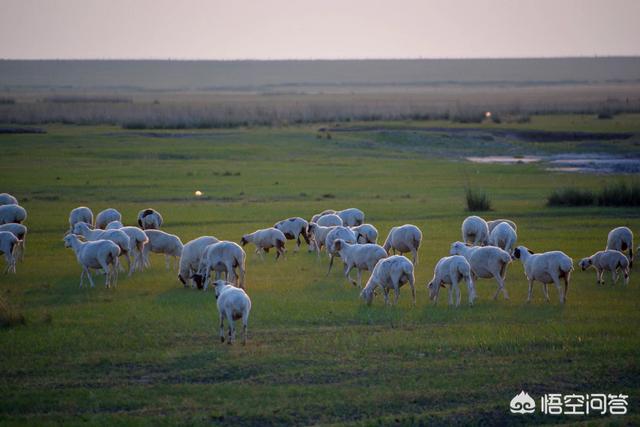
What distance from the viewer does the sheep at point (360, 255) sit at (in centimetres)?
1950

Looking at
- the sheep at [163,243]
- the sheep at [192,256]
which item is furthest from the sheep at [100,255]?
the sheep at [163,243]

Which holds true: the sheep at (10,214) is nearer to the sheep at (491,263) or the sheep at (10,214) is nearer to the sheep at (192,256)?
the sheep at (192,256)

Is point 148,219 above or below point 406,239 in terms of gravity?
above

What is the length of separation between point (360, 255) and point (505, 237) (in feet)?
13.2

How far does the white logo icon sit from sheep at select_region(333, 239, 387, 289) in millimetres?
7880

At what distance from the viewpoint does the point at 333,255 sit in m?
21.1

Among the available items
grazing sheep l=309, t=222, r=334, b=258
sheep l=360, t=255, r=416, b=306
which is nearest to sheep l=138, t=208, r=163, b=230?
grazing sheep l=309, t=222, r=334, b=258

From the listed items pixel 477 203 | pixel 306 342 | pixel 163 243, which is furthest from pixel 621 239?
pixel 477 203

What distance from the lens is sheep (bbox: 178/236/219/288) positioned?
19.8 m

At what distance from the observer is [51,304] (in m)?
17.6

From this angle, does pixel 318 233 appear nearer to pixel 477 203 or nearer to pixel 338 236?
pixel 338 236

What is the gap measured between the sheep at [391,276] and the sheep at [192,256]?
13.0ft

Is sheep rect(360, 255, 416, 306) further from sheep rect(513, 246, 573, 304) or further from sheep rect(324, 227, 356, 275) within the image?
sheep rect(324, 227, 356, 275)

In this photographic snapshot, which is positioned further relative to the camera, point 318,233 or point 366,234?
point 318,233
